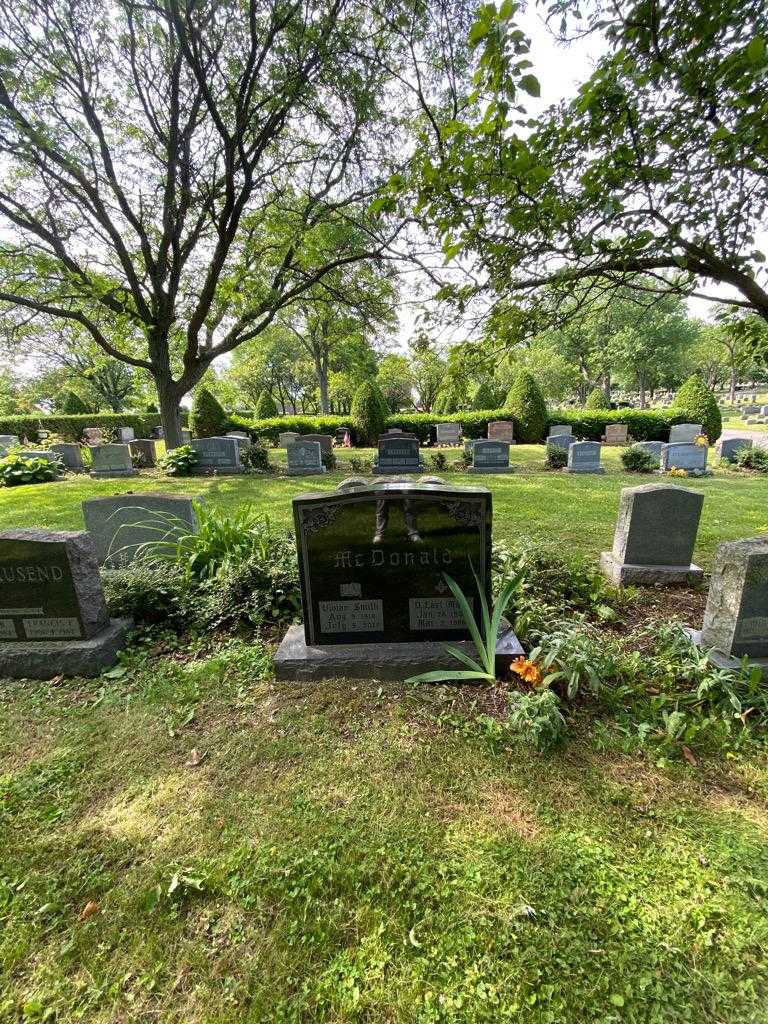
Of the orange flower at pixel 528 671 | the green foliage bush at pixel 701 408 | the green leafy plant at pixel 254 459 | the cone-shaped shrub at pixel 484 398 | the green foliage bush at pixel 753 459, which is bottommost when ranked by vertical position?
the green foliage bush at pixel 753 459

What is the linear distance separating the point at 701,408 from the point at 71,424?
31.8m

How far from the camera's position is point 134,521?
Result: 4.25 m

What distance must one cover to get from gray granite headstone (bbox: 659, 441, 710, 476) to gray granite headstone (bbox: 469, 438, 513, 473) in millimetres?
4242

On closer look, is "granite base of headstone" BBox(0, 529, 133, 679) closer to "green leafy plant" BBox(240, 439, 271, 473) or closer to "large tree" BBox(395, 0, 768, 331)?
"large tree" BBox(395, 0, 768, 331)

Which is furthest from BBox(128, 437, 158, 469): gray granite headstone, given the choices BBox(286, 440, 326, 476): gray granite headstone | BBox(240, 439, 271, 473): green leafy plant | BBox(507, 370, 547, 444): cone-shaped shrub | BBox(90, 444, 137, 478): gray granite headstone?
BBox(507, 370, 547, 444): cone-shaped shrub

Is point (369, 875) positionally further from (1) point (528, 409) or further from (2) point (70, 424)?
(2) point (70, 424)

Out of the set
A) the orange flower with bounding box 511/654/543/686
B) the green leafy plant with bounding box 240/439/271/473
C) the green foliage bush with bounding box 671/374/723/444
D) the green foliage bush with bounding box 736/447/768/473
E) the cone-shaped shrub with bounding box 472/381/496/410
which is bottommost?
the green foliage bush with bounding box 736/447/768/473

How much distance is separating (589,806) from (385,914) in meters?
0.98

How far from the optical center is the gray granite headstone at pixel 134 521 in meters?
4.18

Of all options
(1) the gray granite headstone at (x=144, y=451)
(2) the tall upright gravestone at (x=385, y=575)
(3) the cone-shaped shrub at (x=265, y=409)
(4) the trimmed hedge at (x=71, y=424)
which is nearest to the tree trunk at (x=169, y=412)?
(1) the gray granite headstone at (x=144, y=451)

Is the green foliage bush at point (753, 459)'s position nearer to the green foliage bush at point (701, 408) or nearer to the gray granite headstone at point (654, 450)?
the gray granite headstone at point (654, 450)

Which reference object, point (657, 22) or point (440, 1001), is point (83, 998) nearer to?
point (440, 1001)

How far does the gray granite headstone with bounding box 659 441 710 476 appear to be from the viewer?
11.5 metres

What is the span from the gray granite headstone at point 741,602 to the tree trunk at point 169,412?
41.6 feet
